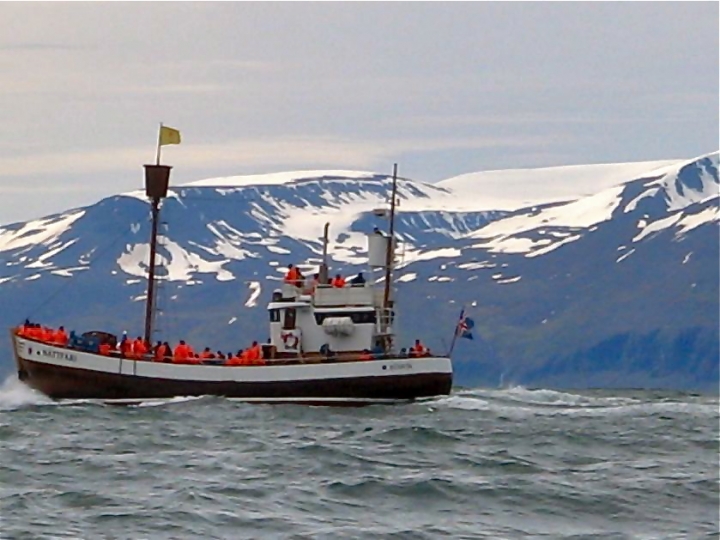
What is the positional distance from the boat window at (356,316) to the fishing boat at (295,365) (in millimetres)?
46

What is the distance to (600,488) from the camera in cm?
4959

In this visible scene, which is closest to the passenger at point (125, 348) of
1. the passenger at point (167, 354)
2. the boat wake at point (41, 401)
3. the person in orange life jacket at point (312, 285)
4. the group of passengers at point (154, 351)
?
the group of passengers at point (154, 351)

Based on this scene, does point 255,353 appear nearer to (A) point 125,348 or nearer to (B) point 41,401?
(A) point 125,348

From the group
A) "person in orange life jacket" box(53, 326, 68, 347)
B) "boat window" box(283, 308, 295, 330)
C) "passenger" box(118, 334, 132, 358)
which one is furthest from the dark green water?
"boat window" box(283, 308, 295, 330)

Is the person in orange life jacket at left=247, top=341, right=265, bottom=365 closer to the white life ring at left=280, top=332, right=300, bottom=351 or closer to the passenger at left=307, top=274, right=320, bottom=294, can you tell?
the white life ring at left=280, top=332, right=300, bottom=351

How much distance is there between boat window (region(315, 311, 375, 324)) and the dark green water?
935 cm

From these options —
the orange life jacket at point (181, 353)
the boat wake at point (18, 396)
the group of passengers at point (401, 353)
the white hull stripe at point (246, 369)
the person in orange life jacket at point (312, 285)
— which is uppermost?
the person in orange life jacket at point (312, 285)

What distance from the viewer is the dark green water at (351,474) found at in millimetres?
42250

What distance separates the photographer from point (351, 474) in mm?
51000

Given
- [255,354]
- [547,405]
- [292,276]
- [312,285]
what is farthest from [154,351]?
[547,405]

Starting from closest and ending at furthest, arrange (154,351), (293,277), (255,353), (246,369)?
1. (246,369)
2. (255,353)
3. (154,351)
4. (293,277)

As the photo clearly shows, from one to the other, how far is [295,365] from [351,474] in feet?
102

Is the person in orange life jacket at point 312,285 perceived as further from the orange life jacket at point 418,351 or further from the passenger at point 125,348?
the passenger at point 125,348

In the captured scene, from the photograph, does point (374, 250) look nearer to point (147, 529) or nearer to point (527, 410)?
point (527, 410)
